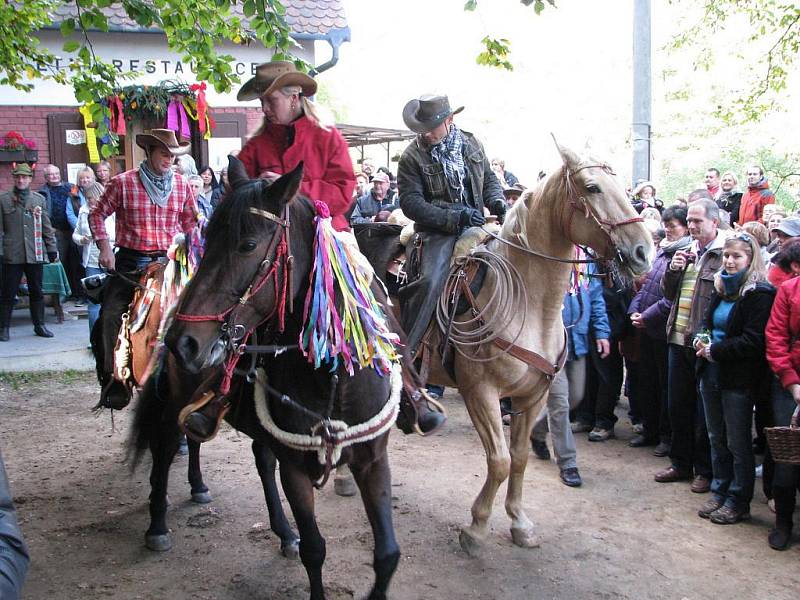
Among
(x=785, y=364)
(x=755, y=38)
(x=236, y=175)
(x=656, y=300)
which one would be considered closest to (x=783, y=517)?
(x=785, y=364)

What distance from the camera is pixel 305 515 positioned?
3.40 meters

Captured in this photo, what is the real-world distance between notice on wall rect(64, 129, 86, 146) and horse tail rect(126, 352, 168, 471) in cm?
931

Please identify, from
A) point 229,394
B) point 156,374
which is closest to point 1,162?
point 156,374

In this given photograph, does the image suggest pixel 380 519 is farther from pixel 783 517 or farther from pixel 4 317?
pixel 4 317

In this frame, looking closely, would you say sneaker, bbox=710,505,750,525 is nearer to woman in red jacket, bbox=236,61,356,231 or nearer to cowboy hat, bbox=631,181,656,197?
woman in red jacket, bbox=236,61,356,231

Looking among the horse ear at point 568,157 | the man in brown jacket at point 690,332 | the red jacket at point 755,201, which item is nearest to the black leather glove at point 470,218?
the horse ear at point 568,157

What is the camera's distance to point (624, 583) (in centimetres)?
410

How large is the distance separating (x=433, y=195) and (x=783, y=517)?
3.01 meters

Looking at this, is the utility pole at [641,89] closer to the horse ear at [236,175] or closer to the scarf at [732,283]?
the scarf at [732,283]

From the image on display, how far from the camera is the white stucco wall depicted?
40.6ft

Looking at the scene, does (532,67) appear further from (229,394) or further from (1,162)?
(229,394)

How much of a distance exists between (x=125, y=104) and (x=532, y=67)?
16312 millimetres

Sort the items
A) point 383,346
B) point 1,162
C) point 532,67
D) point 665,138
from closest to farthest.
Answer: point 383,346
point 1,162
point 665,138
point 532,67

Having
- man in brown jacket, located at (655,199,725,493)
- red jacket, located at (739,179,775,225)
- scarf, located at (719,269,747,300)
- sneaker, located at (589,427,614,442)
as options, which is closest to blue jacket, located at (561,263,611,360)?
man in brown jacket, located at (655,199,725,493)
